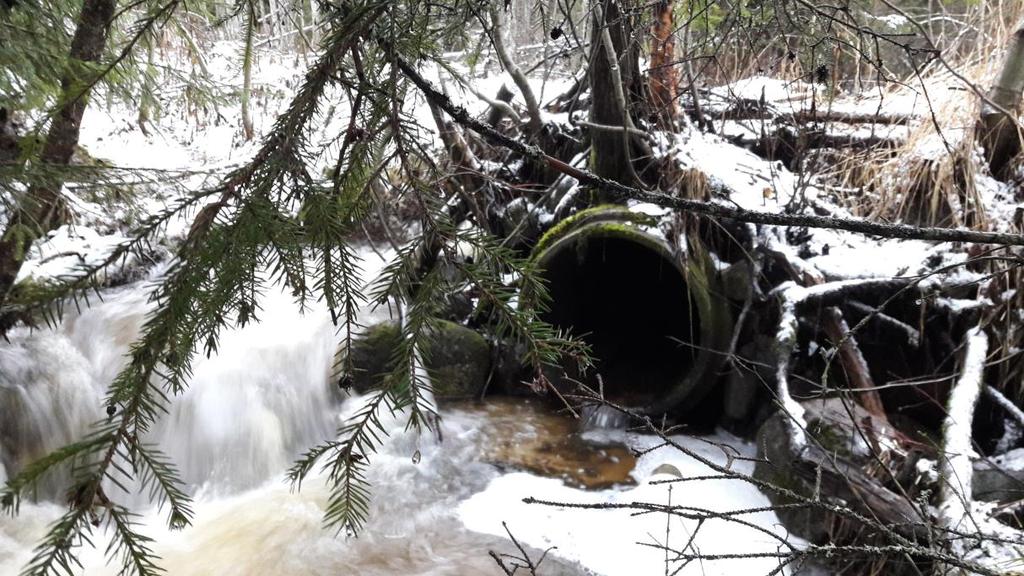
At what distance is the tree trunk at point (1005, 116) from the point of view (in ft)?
12.4

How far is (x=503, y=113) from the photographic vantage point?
20.5ft

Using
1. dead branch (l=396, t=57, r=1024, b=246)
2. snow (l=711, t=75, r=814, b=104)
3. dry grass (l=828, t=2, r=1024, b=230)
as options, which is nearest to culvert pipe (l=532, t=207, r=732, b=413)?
dry grass (l=828, t=2, r=1024, b=230)

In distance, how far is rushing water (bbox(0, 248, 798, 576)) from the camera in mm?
3533

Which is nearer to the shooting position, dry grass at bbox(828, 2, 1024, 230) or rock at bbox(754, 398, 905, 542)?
rock at bbox(754, 398, 905, 542)

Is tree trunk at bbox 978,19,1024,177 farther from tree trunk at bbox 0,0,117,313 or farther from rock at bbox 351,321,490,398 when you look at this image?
tree trunk at bbox 0,0,117,313

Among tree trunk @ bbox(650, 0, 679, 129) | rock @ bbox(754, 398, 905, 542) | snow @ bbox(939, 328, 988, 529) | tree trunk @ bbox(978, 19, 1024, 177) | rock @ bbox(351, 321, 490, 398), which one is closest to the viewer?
snow @ bbox(939, 328, 988, 529)

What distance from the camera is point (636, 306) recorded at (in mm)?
5867

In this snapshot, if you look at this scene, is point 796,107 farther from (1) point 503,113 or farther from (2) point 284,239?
(2) point 284,239

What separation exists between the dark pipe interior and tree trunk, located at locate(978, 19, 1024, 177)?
2.21 meters

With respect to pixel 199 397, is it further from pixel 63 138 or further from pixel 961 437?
pixel 961 437

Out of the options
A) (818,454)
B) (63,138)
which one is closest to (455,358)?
(818,454)

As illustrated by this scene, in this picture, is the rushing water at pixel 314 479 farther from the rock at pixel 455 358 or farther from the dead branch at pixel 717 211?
the dead branch at pixel 717 211

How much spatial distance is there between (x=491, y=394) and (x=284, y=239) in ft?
15.3

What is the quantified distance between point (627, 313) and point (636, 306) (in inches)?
4.5
